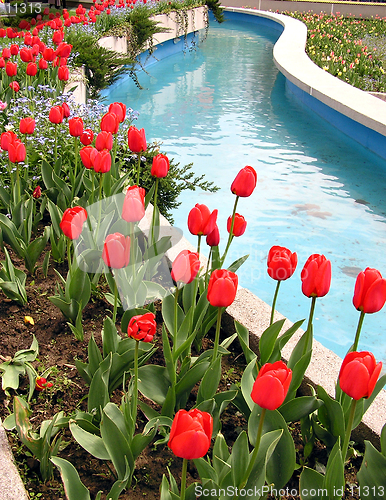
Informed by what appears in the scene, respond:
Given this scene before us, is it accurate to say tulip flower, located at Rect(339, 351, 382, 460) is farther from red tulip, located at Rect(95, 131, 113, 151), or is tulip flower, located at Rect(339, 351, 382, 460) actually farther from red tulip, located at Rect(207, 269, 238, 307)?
red tulip, located at Rect(95, 131, 113, 151)

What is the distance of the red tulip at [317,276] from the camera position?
4.57 feet

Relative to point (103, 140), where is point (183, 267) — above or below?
below

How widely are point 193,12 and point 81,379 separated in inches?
624

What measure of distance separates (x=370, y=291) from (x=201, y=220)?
64cm

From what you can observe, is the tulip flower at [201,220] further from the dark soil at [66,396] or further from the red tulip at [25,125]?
the red tulip at [25,125]

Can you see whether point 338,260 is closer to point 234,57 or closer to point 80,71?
point 80,71

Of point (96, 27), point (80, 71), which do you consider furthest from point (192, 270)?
point (96, 27)

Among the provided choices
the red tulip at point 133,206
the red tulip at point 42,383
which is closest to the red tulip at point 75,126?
the red tulip at point 133,206

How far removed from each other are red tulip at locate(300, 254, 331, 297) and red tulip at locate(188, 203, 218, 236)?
412 millimetres

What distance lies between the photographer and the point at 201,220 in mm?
1673

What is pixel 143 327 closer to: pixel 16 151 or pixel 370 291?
pixel 370 291

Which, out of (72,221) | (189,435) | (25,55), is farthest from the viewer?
(25,55)

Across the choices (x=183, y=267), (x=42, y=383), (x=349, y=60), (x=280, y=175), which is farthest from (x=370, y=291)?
(x=349, y=60)

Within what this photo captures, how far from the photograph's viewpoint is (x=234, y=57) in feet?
43.5
